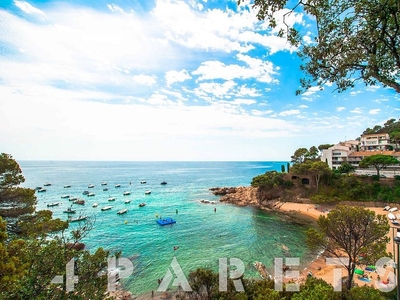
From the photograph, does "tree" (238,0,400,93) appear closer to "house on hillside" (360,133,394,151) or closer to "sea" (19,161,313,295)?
"sea" (19,161,313,295)

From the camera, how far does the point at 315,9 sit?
436cm

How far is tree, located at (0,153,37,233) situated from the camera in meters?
10.1

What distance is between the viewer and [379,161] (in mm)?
37562

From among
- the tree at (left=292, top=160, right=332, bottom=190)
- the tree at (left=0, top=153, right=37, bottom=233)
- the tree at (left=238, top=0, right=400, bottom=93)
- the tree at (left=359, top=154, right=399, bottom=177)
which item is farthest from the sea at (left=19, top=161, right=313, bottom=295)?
the tree at (left=359, top=154, right=399, bottom=177)

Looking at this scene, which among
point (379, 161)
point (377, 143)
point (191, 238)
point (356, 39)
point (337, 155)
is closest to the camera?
point (356, 39)

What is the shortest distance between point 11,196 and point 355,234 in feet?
61.2

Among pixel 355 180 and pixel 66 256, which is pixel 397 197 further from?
pixel 66 256

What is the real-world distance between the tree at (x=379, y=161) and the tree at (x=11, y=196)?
5098 cm

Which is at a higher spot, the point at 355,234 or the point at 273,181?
the point at 355,234

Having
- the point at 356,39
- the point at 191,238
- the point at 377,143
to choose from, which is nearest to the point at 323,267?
the point at 191,238

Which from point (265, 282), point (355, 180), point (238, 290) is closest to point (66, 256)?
point (238, 290)

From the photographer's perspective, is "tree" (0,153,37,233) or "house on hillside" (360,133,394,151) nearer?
"tree" (0,153,37,233)

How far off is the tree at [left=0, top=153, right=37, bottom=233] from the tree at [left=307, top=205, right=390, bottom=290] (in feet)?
53.2

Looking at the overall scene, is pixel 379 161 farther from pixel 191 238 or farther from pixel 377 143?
pixel 191 238
